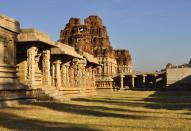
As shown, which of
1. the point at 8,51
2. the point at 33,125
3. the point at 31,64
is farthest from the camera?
the point at 31,64

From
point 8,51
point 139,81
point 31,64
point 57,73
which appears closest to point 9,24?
point 8,51

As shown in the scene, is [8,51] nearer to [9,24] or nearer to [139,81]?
[9,24]

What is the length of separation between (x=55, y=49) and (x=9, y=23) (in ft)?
27.2

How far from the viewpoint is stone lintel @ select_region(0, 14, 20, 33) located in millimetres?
19819

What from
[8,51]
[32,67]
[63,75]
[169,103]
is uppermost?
[8,51]

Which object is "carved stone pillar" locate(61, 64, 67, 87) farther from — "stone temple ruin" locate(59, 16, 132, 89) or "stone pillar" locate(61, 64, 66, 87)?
"stone temple ruin" locate(59, 16, 132, 89)

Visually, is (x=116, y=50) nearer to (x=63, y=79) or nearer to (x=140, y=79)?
(x=140, y=79)

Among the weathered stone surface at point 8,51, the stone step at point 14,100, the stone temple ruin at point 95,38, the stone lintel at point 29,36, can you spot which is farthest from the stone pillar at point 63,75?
the stone temple ruin at point 95,38

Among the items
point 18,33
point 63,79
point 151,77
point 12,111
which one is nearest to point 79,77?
point 63,79

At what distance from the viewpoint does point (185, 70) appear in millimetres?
73375

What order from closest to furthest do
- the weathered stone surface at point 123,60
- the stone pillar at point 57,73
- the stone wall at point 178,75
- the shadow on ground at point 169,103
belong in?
the shadow on ground at point 169,103 < the stone pillar at point 57,73 < the stone wall at point 178,75 < the weathered stone surface at point 123,60

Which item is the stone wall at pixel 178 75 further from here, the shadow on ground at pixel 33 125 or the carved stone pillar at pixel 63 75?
the shadow on ground at pixel 33 125

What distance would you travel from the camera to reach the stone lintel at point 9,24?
65.0 feet

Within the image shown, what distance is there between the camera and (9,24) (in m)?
20.7
